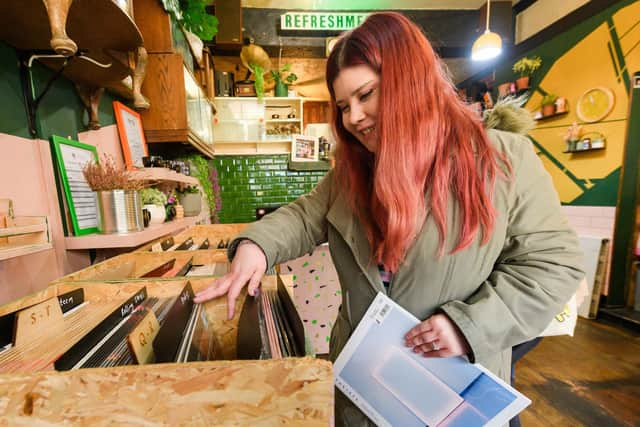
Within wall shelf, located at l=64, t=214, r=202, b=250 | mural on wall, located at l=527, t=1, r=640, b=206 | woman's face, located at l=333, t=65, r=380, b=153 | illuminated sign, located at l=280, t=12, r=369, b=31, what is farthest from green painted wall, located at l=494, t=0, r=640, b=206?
wall shelf, located at l=64, t=214, r=202, b=250

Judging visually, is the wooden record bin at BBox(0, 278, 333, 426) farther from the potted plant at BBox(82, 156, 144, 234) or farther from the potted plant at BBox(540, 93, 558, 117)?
the potted plant at BBox(540, 93, 558, 117)

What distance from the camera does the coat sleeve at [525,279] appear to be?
1.93 feet

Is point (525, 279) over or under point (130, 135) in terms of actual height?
under

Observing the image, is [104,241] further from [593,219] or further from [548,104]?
[548,104]

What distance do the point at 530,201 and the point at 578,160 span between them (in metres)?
3.23

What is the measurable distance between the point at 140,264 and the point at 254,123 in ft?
10.5

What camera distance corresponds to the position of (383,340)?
0.71 meters

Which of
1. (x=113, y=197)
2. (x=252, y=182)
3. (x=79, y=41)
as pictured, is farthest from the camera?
(x=252, y=182)

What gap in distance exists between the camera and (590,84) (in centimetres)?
275

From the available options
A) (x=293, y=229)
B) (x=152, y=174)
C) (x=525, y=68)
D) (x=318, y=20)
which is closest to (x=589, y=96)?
(x=525, y=68)

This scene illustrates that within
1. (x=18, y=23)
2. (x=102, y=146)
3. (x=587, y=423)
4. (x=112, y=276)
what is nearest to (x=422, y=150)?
(x=112, y=276)

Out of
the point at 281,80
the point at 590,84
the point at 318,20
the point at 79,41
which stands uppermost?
the point at 318,20

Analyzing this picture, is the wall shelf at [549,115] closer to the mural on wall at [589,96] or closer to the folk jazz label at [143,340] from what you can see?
the mural on wall at [589,96]

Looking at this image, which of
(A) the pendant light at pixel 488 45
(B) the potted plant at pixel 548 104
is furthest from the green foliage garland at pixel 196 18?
(B) the potted plant at pixel 548 104
